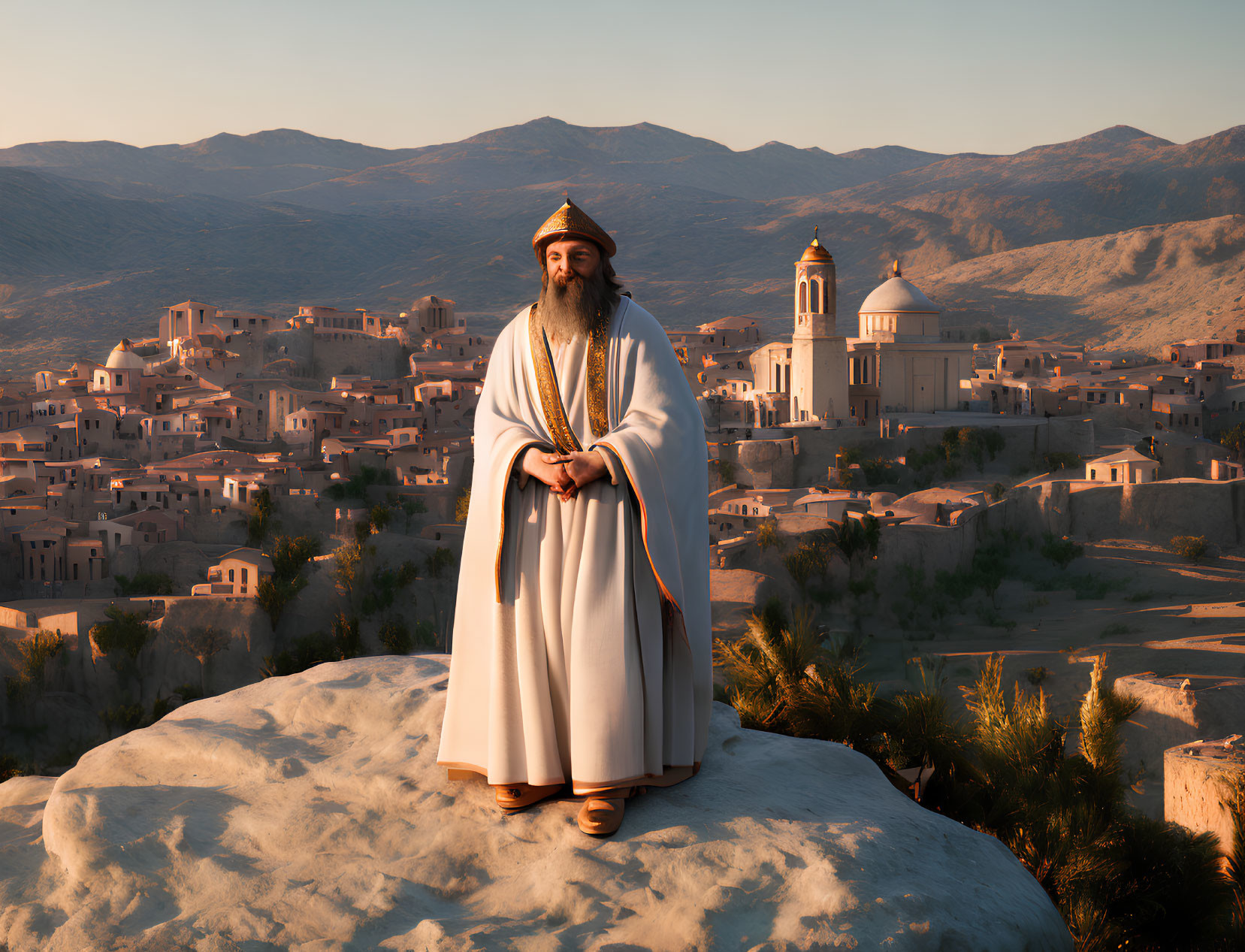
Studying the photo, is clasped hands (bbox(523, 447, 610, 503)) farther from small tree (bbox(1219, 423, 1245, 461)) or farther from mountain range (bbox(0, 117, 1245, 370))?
mountain range (bbox(0, 117, 1245, 370))

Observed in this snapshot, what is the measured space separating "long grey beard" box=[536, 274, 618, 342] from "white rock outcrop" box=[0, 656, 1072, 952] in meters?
1.60

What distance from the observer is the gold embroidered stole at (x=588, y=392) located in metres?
4.12

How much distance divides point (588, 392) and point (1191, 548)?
1019 inches

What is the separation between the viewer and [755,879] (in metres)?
3.62

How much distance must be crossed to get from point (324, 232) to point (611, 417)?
11379cm

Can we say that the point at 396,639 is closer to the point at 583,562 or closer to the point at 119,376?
the point at 583,562

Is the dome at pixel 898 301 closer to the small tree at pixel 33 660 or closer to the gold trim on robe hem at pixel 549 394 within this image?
the small tree at pixel 33 660

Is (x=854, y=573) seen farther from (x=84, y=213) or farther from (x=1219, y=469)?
(x=84, y=213)

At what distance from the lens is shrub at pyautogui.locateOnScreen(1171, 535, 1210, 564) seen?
87.3 ft

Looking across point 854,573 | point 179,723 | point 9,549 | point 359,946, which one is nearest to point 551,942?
point 359,946

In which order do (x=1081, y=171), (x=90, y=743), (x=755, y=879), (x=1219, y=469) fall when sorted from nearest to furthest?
(x=755, y=879)
(x=90, y=743)
(x=1219, y=469)
(x=1081, y=171)

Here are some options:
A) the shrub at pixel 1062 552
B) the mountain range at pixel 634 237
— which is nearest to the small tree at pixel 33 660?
the shrub at pixel 1062 552

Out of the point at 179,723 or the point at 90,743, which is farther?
the point at 90,743

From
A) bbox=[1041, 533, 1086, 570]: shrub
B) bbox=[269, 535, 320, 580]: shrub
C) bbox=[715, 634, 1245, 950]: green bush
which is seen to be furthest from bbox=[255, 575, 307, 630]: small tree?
bbox=[715, 634, 1245, 950]: green bush
